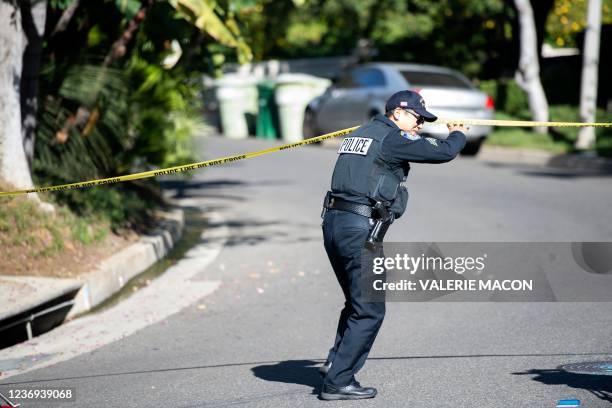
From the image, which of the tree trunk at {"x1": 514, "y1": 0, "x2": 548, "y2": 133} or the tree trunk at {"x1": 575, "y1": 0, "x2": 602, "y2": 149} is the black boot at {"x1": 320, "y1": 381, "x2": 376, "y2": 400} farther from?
the tree trunk at {"x1": 514, "y1": 0, "x2": 548, "y2": 133}

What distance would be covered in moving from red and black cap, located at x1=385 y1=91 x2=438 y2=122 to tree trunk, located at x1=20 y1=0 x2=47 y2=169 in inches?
209

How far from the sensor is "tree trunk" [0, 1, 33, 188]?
921 cm

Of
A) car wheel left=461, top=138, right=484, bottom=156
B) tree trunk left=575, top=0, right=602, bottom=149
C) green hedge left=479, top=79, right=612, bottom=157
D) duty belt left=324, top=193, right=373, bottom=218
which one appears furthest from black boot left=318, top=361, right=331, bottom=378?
car wheel left=461, top=138, right=484, bottom=156

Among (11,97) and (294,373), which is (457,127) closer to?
(294,373)

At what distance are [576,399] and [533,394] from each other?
0.25m

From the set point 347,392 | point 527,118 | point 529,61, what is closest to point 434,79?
point 529,61

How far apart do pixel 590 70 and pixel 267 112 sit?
10094mm

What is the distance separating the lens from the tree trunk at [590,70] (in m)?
18.7

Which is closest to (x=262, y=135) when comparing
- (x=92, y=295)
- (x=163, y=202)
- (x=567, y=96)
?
(x=567, y=96)

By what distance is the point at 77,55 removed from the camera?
11.2m

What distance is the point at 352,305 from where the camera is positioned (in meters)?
5.41

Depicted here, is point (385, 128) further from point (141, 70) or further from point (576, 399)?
point (141, 70)

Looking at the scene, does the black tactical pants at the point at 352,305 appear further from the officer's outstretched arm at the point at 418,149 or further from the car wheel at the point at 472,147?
the car wheel at the point at 472,147

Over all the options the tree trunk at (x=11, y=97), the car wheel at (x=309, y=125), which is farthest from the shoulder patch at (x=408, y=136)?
the car wheel at (x=309, y=125)
